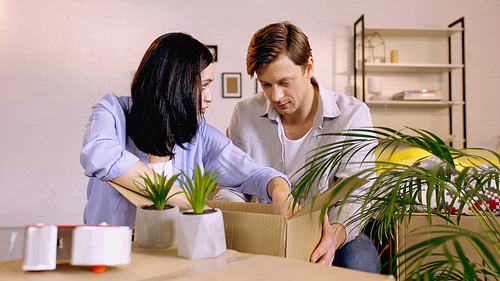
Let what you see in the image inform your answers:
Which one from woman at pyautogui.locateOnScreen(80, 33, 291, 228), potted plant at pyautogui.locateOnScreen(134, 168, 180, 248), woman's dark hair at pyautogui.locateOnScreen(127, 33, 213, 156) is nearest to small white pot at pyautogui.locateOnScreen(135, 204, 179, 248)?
potted plant at pyautogui.locateOnScreen(134, 168, 180, 248)

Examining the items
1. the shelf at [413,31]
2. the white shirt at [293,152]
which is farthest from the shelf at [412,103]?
the white shirt at [293,152]

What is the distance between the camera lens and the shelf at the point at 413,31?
10.9ft

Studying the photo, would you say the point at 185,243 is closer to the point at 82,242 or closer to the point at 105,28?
the point at 82,242

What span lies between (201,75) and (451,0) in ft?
11.3

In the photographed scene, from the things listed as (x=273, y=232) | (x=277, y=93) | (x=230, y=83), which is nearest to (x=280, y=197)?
(x=273, y=232)

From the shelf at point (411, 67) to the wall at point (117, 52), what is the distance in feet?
0.83

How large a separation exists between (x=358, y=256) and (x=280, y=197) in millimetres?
480

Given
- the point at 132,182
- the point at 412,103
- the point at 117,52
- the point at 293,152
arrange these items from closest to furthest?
the point at 132,182 → the point at 293,152 → the point at 412,103 → the point at 117,52

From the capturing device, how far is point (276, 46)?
1.37 m

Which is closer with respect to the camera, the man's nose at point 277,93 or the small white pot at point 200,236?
the small white pot at point 200,236

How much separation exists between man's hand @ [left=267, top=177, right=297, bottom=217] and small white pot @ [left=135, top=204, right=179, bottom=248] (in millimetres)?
218

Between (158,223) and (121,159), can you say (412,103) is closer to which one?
(121,159)

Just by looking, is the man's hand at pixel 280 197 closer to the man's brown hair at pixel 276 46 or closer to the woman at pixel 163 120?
the woman at pixel 163 120

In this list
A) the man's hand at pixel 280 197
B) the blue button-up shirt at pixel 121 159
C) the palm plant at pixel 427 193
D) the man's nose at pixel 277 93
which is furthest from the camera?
the man's nose at pixel 277 93
